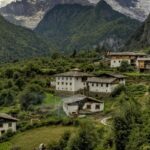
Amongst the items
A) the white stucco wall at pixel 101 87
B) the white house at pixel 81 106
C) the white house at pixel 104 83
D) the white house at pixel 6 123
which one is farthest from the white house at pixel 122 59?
the white house at pixel 6 123

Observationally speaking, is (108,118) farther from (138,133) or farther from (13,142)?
(138,133)

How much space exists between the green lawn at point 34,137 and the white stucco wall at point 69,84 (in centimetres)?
2793

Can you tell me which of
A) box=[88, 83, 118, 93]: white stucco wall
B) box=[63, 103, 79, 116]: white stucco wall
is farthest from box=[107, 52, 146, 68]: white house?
box=[63, 103, 79, 116]: white stucco wall

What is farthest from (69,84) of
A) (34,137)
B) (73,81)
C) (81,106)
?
(34,137)

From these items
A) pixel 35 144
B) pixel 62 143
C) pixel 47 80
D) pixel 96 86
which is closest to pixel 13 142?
pixel 35 144

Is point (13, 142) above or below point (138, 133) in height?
below

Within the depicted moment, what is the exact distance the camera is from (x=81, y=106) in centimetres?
8856

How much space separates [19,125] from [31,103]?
13.1 metres

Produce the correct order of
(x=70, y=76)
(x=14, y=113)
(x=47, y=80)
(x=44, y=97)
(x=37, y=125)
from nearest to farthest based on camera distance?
1. (x=37, y=125)
2. (x=14, y=113)
3. (x=44, y=97)
4. (x=70, y=76)
5. (x=47, y=80)

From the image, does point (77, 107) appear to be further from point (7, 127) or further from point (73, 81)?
point (73, 81)

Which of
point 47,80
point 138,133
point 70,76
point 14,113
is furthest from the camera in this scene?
point 47,80

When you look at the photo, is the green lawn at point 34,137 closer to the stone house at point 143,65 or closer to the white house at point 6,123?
the white house at point 6,123

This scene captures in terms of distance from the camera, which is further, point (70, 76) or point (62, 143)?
point (70, 76)

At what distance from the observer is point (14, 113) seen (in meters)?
88.0
